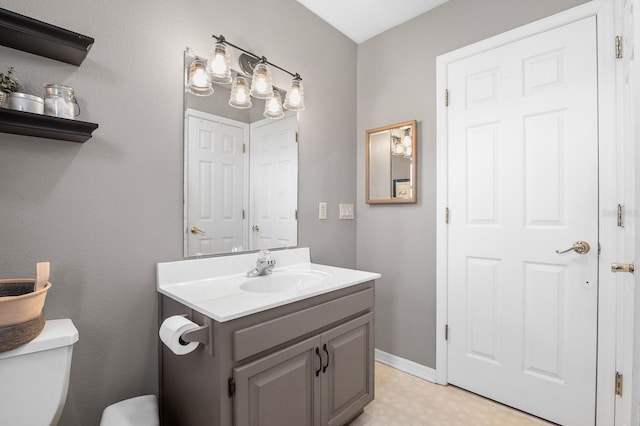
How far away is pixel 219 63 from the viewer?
1530 millimetres

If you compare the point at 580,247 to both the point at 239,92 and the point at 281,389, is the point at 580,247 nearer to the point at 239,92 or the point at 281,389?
the point at 281,389

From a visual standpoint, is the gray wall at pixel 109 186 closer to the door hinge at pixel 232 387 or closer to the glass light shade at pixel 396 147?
the door hinge at pixel 232 387

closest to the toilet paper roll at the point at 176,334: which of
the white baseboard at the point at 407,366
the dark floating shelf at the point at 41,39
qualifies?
the dark floating shelf at the point at 41,39

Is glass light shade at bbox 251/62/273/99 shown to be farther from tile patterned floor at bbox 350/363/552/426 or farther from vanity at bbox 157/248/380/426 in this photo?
tile patterned floor at bbox 350/363/552/426

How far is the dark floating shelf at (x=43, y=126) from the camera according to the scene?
97 cm

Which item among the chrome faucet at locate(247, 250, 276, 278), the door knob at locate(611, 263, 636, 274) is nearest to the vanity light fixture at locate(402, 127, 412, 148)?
the chrome faucet at locate(247, 250, 276, 278)

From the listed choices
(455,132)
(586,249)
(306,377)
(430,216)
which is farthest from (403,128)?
(306,377)

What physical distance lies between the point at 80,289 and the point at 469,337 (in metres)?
2.09

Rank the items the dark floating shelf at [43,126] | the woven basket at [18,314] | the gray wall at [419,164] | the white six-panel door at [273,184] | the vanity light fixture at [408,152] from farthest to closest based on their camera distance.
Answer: the vanity light fixture at [408,152] < the gray wall at [419,164] < the white six-panel door at [273,184] < the dark floating shelf at [43,126] < the woven basket at [18,314]

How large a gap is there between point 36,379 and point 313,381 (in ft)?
3.17

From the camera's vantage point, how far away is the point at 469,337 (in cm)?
194

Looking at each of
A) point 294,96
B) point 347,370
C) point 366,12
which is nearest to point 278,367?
point 347,370

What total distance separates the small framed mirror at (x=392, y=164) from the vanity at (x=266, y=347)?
0.81m

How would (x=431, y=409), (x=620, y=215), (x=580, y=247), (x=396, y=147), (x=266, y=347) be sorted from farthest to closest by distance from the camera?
1. (x=396, y=147)
2. (x=431, y=409)
3. (x=580, y=247)
4. (x=620, y=215)
5. (x=266, y=347)
